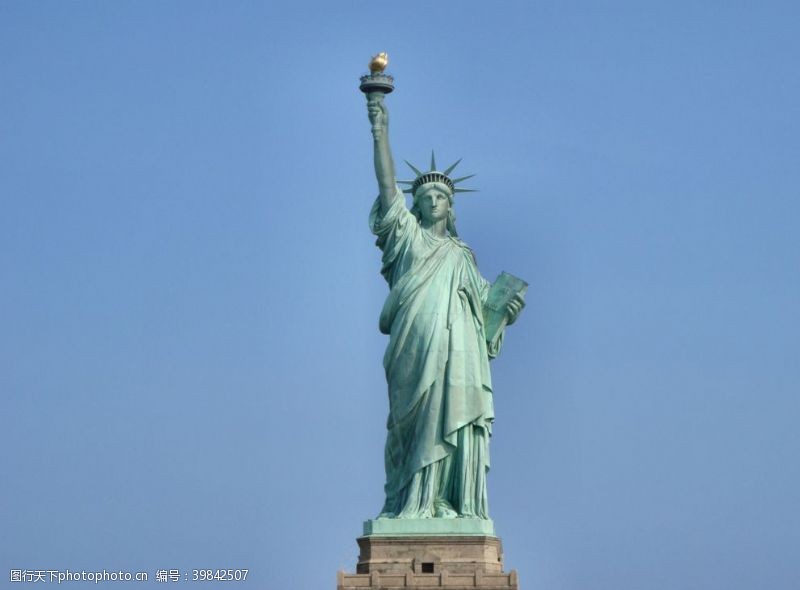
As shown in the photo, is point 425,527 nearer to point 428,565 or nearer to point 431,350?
point 428,565

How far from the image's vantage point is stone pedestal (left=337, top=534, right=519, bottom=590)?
29.2 metres

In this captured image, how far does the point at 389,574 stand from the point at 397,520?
3.25 ft

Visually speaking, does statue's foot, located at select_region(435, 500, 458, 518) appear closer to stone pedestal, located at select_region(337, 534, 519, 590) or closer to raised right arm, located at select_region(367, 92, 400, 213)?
stone pedestal, located at select_region(337, 534, 519, 590)

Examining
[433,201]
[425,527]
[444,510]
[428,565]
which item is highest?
[433,201]

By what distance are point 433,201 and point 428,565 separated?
6.69 m

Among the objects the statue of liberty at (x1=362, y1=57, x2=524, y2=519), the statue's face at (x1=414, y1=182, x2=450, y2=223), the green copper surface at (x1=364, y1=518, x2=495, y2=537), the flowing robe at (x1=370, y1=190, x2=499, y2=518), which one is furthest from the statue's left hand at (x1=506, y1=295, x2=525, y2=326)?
the green copper surface at (x1=364, y1=518, x2=495, y2=537)

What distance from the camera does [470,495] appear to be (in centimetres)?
3042

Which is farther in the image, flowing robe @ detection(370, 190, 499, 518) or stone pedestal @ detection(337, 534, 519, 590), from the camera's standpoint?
flowing robe @ detection(370, 190, 499, 518)

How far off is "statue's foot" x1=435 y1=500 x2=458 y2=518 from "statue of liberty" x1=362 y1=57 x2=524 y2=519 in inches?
0.9

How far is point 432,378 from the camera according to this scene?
1207 inches

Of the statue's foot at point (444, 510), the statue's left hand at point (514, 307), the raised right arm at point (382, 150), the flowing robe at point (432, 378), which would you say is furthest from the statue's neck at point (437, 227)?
the statue's foot at point (444, 510)

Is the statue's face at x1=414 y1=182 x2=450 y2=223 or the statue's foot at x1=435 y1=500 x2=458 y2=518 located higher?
the statue's face at x1=414 y1=182 x2=450 y2=223

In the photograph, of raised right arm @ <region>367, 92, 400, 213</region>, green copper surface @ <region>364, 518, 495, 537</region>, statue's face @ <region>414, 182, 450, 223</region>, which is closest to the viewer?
green copper surface @ <region>364, 518, 495, 537</region>

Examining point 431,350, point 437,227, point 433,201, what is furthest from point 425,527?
point 433,201
